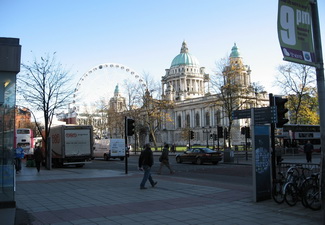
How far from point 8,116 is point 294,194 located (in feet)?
27.3

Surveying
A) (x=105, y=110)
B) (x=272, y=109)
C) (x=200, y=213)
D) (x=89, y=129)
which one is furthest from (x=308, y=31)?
(x=105, y=110)

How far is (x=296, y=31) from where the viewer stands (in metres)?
7.57

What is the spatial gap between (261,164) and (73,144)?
19.5 meters

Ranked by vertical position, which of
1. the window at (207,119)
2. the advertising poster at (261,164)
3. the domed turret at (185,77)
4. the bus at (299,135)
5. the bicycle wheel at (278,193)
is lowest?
the bicycle wheel at (278,193)

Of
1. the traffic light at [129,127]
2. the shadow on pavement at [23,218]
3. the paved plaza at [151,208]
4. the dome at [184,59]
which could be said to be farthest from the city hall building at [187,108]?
the shadow on pavement at [23,218]

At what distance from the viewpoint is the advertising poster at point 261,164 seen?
10086mm

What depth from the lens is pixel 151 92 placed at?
61.5 meters

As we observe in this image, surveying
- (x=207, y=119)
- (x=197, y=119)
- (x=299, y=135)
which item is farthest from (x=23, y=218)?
(x=197, y=119)

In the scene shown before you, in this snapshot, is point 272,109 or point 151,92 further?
point 151,92

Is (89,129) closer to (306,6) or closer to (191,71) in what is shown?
(306,6)

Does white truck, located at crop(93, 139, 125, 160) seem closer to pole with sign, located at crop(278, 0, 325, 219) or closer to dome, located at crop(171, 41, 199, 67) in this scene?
pole with sign, located at crop(278, 0, 325, 219)

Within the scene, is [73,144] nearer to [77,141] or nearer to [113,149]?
[77,141]

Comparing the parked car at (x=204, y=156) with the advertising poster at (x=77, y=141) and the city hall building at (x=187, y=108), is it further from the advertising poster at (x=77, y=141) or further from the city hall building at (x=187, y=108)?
the city hall building at (x=187, y=108)

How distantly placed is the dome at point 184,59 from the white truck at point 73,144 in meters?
123
